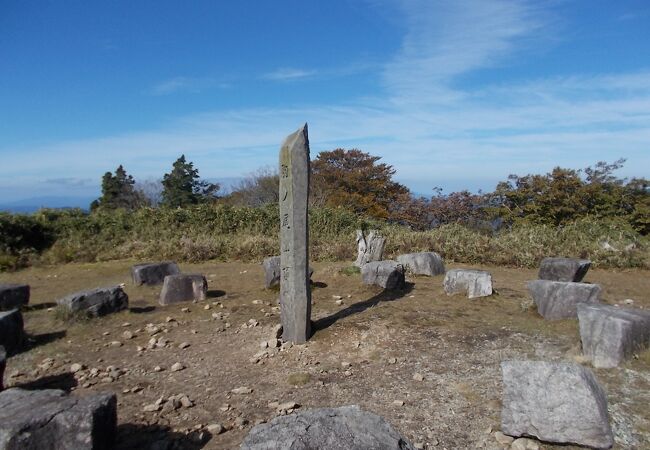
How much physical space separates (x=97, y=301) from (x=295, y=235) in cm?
364

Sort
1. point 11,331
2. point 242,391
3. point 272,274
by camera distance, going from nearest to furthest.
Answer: point 242,391
point 11,331
point 272,274

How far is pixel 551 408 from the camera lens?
144 inches

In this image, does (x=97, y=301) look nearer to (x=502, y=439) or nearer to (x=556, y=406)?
(x=502, y=439)

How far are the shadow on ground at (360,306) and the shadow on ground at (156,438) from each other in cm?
259

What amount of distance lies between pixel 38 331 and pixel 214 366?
3.15m

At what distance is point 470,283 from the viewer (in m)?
8.03

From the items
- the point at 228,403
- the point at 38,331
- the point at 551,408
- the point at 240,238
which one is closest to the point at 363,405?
the point at 228,403

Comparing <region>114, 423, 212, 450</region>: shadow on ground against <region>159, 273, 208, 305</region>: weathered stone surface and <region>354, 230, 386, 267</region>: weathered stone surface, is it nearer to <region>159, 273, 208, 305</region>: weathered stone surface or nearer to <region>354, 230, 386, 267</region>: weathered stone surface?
<region>159, 273, 208, 305</region>: weathered stone surface

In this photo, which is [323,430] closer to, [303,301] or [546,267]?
[303,301]

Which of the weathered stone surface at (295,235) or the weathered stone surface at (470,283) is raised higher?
the weathered stone surface at (295,235)

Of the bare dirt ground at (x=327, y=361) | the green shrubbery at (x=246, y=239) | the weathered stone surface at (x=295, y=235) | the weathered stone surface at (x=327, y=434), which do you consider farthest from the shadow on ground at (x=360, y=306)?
the green shrubbery at (x=246, y=239)

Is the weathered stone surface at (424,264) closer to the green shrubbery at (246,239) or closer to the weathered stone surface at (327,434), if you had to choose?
the green shrubbery at (246,239)

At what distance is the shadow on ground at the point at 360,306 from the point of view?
670 centimetres

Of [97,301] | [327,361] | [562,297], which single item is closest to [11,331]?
[97,301]
